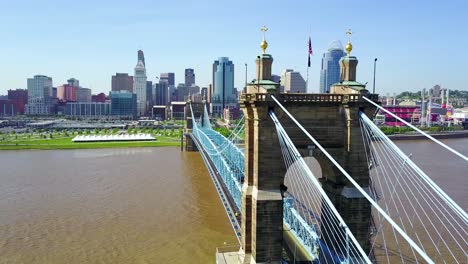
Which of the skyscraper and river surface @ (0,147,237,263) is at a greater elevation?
the skyscraper

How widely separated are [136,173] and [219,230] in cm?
2146

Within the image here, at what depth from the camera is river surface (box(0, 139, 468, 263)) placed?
2186 centimetres

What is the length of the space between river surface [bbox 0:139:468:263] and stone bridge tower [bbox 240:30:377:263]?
685 centimetres

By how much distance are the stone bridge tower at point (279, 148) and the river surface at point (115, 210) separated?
6852mm

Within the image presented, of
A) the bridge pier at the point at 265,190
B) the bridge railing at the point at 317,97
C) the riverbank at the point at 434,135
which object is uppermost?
the bridge railing at the point at 317,97

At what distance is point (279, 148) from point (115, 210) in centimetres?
1816

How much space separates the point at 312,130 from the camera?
15.2 metres

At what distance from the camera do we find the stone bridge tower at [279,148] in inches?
580

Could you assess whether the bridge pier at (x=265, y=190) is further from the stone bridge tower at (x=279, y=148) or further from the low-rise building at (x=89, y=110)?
the low-rise building at (x=89, y=110)

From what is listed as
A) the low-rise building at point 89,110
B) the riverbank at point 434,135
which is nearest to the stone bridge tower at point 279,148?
the riverbank at point 434,135

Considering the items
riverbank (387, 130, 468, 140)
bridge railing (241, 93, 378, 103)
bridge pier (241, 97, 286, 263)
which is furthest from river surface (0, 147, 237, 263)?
riverbank (387, 130, 468, 140)

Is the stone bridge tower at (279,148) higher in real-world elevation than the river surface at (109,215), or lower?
higher

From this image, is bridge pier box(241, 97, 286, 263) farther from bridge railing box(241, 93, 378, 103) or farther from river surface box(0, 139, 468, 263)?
river surface box(0, 139, 468, 263)

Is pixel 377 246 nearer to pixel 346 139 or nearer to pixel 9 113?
pixel 346 139
